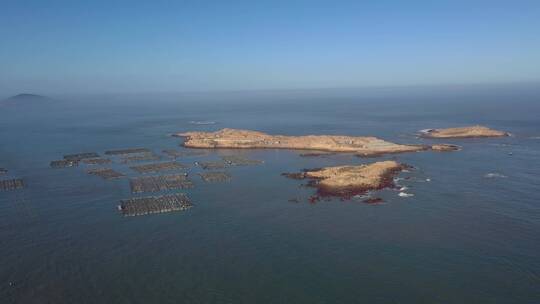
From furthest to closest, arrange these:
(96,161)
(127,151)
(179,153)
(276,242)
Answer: (127,151), (179,153), (96,161), (276,242)

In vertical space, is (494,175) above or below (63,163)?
below

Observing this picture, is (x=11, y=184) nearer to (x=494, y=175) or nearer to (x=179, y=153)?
(x=179, y=153)

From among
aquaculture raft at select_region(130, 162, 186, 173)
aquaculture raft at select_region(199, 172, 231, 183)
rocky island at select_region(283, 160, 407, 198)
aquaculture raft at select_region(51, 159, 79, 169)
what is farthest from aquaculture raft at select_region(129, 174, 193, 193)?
aquaculture raft at select_region(51, 159, 79, 169)

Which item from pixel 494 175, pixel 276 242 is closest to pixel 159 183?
pixel 276 242

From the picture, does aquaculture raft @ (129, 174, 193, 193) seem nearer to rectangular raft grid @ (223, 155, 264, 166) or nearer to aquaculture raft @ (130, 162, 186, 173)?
aquaculture raft @ (130, 162, 186, 173)

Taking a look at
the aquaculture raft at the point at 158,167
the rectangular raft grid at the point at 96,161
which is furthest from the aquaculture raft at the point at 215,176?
the rectangular raft grid at the point at 96,161

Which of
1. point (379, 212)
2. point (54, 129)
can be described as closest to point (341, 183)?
point (379, 212)

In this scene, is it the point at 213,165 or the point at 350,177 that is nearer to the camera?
the point at 350,177
